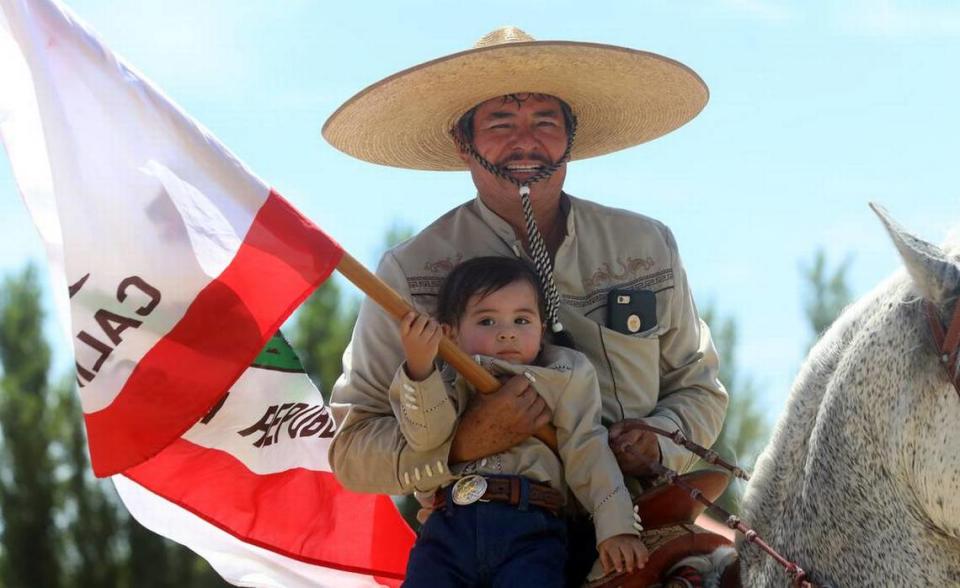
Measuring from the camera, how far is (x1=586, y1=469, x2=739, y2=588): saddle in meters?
3.94

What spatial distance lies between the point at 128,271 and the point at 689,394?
2104mm

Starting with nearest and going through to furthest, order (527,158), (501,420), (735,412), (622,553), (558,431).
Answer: (622,553), (501,420), (558,431), (527,158), (735,412)

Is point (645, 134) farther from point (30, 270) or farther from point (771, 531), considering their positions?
point (30, 270)

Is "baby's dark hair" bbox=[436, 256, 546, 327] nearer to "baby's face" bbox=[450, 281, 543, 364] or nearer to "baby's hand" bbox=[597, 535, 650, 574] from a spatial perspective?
"baby's face" bbox=[450, 281, 543, 364]

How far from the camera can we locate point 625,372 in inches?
187

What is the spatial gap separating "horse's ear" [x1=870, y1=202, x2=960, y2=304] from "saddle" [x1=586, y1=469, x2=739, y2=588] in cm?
110

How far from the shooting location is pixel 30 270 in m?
19.3

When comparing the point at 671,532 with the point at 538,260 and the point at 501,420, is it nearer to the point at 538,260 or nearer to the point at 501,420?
the point at 501,420

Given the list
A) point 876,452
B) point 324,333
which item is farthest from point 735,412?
point 876,452

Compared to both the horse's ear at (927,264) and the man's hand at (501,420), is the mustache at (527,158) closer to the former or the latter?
the man's hand at (501,420)

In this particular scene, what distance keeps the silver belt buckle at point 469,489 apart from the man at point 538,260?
75 mm

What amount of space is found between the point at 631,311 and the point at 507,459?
84 cm

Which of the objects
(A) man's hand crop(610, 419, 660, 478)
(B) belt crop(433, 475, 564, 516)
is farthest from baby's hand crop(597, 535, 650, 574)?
(A) man's hand crop(610, 419, 660, 478)

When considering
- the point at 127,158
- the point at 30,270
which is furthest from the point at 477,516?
the point at 30,270
